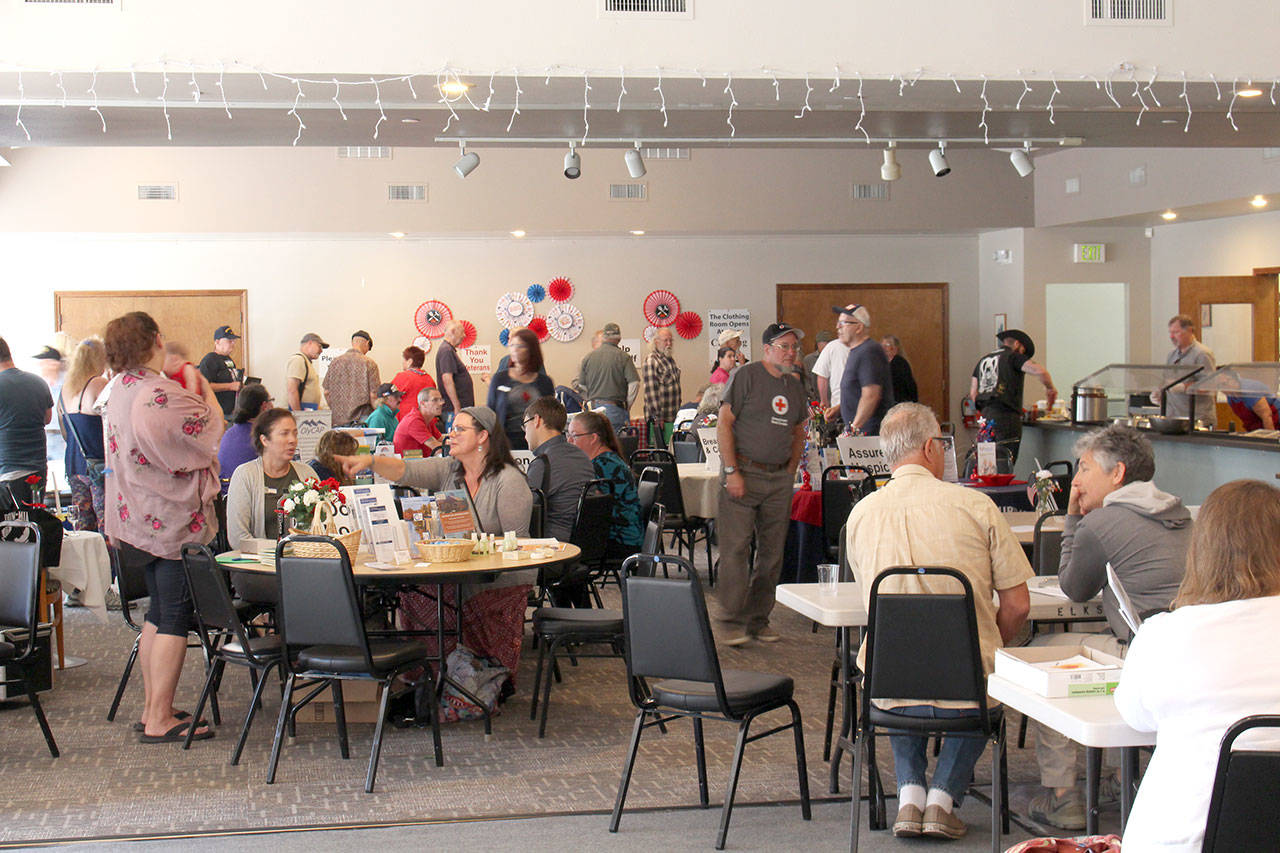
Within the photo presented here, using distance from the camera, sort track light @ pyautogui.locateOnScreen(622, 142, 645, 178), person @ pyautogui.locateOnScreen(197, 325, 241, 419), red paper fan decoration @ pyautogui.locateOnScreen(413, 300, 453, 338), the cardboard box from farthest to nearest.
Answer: red paper fan decoration @ pyautogui.locateOnScreen(413, 300, 453, 338), person @ pyautogui.locateOnScreen(197, 325, 241, 419), track light @ pyautogui.locateOnScreen(622, 142, 645, 178), the cardboard box

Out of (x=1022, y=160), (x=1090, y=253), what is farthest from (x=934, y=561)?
(x=1090, y=253)

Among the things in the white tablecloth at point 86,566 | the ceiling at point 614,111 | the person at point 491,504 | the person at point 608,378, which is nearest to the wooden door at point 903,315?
the person at point 608,378

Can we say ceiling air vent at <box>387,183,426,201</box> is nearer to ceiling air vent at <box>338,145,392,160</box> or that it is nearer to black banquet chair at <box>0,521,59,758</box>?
ceiling air vent at <box>338,145,392,160</box>

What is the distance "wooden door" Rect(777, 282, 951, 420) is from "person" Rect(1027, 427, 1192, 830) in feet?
32.8

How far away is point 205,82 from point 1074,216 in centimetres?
975

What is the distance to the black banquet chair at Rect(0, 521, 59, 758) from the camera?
15.1 ft

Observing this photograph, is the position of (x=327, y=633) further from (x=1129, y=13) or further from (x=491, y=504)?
(x=1129, y=13)

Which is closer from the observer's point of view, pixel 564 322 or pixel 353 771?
pixel 353 771

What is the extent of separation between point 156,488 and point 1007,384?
7.51m

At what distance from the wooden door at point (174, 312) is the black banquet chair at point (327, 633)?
30.2 ft

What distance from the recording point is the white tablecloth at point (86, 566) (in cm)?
616

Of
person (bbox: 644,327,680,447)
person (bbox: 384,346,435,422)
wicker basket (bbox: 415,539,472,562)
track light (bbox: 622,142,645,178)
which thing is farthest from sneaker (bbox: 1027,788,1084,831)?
person (bbox: 644,327,680,447)

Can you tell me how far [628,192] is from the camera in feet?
42.9

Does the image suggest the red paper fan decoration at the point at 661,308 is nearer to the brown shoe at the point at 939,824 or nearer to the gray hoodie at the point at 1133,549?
the gray hoodie at the point at 1133,549
